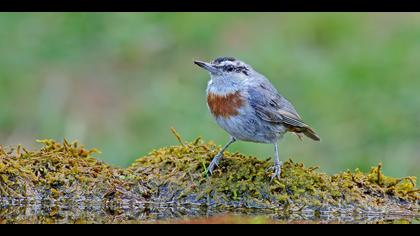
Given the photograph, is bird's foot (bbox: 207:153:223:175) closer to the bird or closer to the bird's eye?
the bird

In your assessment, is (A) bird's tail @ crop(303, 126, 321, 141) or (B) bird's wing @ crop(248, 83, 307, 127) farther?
(A) bird's tail @ crop(303, 126, 321, 141)

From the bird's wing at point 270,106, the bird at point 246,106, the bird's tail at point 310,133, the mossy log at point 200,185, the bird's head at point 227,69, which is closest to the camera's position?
the mossy log at point 200,185

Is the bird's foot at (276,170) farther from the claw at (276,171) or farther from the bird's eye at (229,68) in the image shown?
the bird's eye at (229,68)

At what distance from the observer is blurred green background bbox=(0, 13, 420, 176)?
12727 mm

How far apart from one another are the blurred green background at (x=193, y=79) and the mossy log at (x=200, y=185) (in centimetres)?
454

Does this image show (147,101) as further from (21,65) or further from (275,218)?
(275,218)

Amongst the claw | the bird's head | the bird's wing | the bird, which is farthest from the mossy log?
the bird's head

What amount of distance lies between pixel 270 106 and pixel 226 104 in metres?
0.52

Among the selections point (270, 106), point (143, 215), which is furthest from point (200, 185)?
point (270, 106)

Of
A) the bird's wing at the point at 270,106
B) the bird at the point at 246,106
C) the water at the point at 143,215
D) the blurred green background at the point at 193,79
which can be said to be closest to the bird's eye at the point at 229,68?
the bird at the point at 246,106

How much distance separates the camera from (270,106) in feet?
27.8

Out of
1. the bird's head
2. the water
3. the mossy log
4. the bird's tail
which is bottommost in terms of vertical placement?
the water

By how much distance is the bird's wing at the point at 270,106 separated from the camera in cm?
838
